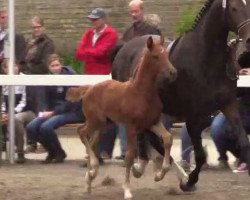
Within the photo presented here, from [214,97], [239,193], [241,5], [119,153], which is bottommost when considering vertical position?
[119,153]

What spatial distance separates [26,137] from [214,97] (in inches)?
177

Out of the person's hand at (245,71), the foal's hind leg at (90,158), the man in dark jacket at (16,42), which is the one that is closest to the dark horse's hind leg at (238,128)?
the foal's hind leg at (90,158)

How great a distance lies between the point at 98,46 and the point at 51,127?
1.28 meters

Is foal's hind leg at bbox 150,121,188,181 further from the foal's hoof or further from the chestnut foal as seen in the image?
the foal's hoof

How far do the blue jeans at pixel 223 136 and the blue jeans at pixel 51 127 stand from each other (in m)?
1.92

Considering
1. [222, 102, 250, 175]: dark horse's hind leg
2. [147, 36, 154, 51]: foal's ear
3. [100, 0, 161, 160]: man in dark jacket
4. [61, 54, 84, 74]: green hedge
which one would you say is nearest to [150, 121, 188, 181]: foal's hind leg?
[222, 102, 250, 175]: dark horse's hind leg

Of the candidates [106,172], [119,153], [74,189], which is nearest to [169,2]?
[119,153]

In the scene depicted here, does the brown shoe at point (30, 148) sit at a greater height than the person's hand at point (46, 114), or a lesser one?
lesser

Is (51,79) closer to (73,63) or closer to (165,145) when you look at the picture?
(165,145)

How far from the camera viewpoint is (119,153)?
44.9ft

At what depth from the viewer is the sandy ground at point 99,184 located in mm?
9891

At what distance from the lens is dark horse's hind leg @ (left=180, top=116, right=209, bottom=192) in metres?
9.96

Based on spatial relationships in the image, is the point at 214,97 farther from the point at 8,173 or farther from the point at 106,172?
the point at 8,173

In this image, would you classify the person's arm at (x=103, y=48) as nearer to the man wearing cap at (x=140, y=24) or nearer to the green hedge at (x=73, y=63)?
the man wearing cap at (x=140, y=24)
